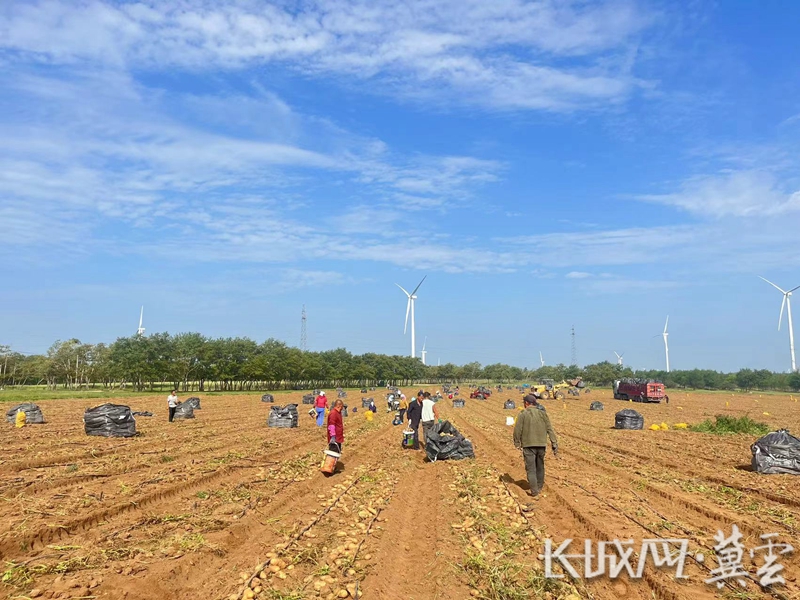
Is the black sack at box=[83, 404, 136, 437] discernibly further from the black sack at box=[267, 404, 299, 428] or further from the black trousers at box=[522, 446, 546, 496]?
the black trousers at box=[522, 446, 546, 496]

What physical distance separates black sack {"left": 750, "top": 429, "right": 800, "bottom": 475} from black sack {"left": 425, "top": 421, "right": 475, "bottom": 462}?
291 inches

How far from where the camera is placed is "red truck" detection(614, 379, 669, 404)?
58.3 m

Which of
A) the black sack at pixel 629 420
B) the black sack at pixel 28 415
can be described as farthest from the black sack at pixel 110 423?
the black sack at pixel 629 420

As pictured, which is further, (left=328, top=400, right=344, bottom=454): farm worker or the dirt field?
(left=328, top=400, right=344, bottom=454): farm worker

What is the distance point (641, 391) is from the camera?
59.6m

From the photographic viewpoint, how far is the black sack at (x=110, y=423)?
2155 cm

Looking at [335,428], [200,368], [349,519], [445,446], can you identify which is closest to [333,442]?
[335,428]

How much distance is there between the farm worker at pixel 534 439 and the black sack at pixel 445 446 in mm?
4870

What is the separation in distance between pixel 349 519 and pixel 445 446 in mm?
7189

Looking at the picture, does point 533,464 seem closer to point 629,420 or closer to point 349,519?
point 349,519

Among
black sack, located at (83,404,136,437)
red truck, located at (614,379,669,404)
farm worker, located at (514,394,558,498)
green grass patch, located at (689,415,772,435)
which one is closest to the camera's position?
farm worker, located at (514,394,558,498)

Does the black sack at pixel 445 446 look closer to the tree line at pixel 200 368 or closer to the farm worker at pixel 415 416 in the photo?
the farm worker at pixel 415 416

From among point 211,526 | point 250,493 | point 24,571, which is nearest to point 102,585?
point 24,571

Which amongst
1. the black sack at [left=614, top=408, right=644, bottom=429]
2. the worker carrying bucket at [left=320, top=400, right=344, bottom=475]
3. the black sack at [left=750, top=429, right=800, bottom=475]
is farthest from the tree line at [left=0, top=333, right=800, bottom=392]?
the black sack at [left=750, top=429, right=800, bottom=475]
